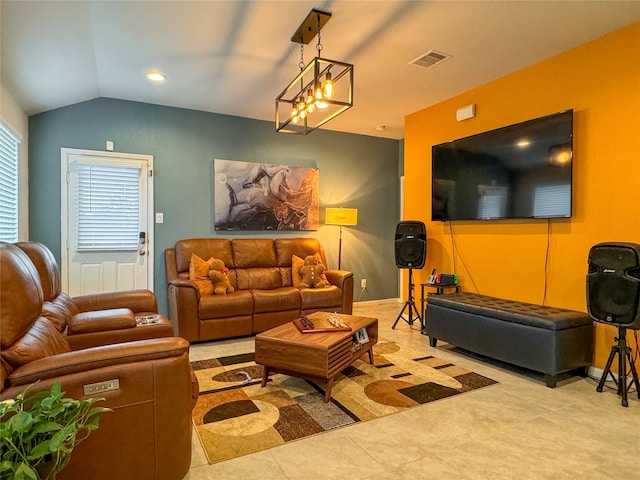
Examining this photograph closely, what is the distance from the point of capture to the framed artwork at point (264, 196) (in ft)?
15.5

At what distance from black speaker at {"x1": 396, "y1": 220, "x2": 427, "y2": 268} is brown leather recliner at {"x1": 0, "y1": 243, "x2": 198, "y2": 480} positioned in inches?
125

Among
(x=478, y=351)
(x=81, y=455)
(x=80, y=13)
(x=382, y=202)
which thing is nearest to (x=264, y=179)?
(x=382, y=202)

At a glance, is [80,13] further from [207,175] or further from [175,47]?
[207,175]

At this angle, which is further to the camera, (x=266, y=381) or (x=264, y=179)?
(x=264, y=179)

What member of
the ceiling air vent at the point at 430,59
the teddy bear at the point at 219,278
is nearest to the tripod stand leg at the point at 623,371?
the ceiling air vent at the point at 430,59

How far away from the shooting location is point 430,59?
3.21 metres

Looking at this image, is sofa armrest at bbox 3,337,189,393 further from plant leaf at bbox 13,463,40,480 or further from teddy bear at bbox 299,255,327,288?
teddy bear at bbox 299,255,327,288

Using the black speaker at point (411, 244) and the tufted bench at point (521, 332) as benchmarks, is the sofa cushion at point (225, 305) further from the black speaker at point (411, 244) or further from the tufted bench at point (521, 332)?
the tufted bench at point (521, 332)

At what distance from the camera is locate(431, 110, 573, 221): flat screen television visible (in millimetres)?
3086

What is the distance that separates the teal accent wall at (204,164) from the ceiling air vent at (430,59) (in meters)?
2.29

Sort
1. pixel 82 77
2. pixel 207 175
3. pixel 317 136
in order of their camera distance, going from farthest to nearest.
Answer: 1. pixel 317 136
2. pixel 207 175
3. pixel 82 77

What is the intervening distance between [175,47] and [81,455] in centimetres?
283

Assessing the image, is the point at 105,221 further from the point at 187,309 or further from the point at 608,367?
the point at 608,367

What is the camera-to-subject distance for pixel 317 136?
5.41 meters
